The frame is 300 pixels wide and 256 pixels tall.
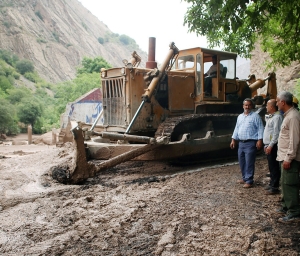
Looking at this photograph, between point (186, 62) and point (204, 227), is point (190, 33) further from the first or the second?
point (204, 227)

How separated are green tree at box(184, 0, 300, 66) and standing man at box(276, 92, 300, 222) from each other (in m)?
1.52

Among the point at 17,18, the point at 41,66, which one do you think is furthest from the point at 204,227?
the point at 17,18

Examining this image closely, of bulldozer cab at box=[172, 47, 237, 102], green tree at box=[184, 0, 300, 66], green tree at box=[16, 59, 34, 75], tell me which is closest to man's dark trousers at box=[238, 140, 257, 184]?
green tree at box=[184, 0, 300, 66]

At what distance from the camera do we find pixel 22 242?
3.62 metres

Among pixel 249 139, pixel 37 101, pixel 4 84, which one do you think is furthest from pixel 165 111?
pixel 4 84

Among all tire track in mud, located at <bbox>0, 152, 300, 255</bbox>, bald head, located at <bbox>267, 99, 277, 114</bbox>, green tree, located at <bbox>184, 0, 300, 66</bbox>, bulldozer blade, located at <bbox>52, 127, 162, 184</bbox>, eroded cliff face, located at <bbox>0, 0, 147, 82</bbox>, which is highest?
eroded cliff face, located at <bbox>0, 0, 147, 82</bbox>

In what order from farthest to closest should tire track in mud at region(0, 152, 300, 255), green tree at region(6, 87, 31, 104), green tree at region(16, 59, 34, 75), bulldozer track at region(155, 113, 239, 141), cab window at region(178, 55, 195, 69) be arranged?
1. green tree at region(16, 59, 34, 75)
2. green tree at region(6, 87, 31, 104)
3. cab window at region(178, 55, 195, 69)
4. bulldozer track at region(155, 113, 239, 141)
5. tire track in mud at region(0, 152, 300, 255)

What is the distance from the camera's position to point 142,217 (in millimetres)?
4379

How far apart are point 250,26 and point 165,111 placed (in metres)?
3.57

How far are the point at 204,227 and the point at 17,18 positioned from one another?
240ft

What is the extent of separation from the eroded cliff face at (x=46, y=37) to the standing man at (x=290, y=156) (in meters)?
63.2

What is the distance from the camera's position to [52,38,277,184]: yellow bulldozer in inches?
264

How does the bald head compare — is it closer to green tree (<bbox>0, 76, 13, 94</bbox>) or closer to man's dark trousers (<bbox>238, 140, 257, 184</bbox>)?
man's dark trousers (<bbox>238, 140, 257, 184</bbox>)

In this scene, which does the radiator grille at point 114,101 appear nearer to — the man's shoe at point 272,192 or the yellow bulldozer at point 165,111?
the yellow bulldozer at point 165,111
